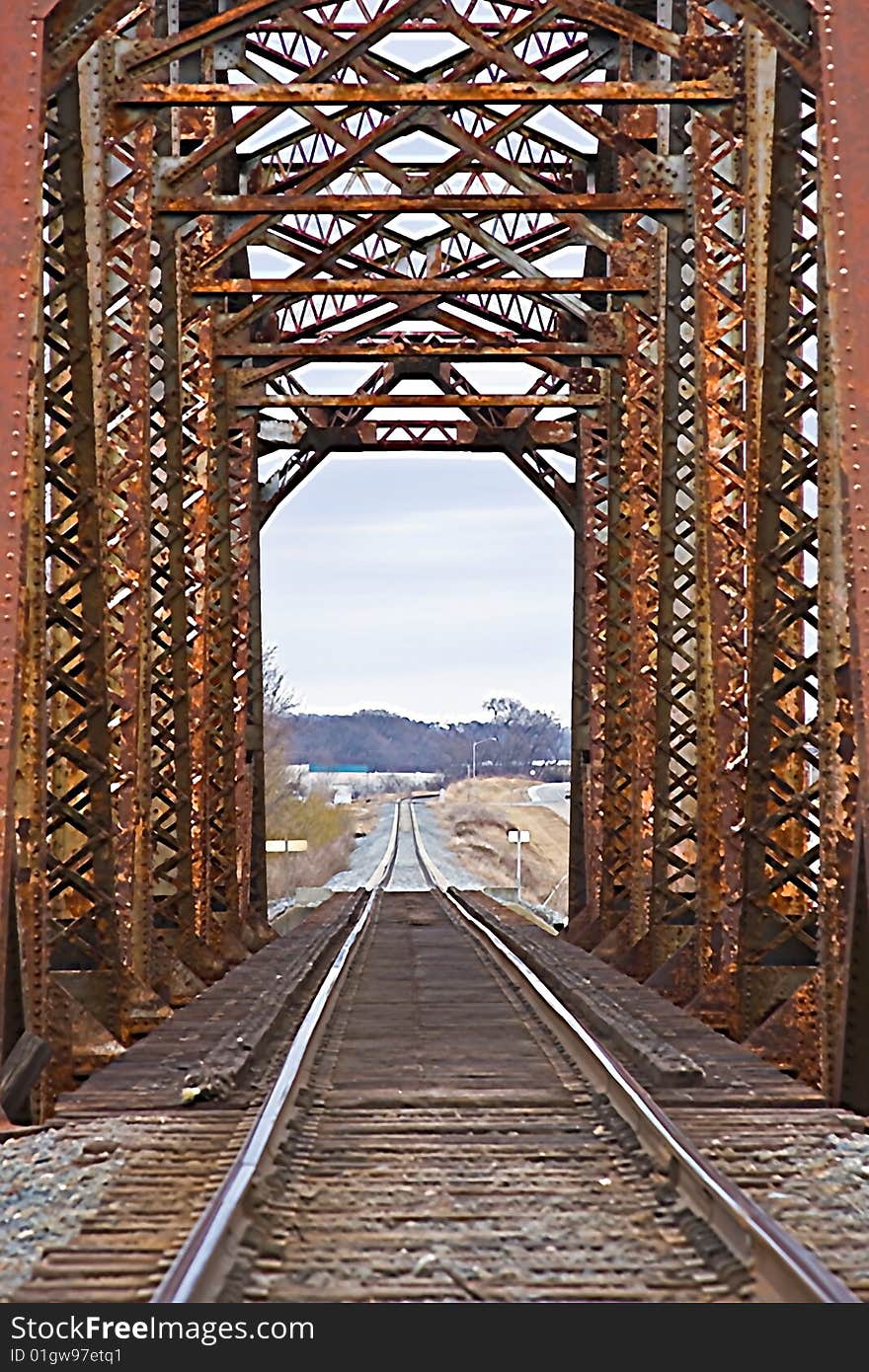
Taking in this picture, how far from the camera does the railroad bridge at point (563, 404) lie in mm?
7613

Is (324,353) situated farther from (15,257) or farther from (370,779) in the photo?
(370,779)

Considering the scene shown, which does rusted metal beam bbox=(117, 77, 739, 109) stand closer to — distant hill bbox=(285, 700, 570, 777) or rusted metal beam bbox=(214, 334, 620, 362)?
rusted metal beam bbox=(214, 334, 620, 362)

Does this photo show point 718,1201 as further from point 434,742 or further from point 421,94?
point 434,742

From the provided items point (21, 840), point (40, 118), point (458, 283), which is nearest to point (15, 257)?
point (40, 118)

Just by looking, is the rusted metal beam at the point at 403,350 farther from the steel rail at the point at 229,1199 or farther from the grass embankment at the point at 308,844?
the grass embankment at the point at 308,844

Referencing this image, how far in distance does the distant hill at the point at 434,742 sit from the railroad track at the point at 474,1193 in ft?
488

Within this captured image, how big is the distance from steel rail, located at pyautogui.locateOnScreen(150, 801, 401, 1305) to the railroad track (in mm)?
10

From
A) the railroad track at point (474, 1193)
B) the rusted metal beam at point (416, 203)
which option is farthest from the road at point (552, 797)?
the railroad track at point (474, 1193)

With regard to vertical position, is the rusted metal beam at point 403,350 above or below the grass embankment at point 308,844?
above

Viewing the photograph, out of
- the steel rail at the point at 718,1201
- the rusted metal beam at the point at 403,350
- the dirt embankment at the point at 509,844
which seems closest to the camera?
the steel rail at the point at 718,1201

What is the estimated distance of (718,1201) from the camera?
5.18 metres

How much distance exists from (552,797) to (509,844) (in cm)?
3576

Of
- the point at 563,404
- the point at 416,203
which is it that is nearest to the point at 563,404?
the point at 563,404

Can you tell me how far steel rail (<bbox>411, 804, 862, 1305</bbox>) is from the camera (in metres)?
4.45
